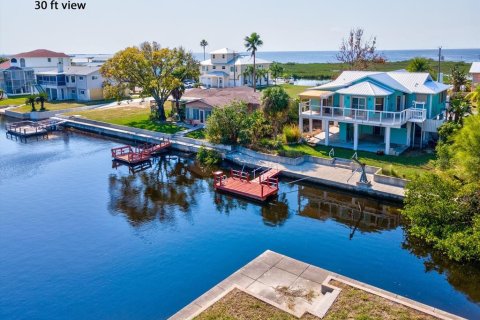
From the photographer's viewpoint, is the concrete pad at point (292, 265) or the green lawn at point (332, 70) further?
the green lawn at point (332, 70)

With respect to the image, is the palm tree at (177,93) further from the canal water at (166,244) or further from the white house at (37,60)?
the white house at (37,60)

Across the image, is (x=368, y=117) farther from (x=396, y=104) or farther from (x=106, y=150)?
(x=106, y=150)

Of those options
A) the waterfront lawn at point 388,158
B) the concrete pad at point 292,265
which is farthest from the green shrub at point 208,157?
the concrete pad at point 292,265

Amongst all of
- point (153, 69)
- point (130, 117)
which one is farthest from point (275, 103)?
point (130, 117)

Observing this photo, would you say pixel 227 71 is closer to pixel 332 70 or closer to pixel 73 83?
pixel 73 83

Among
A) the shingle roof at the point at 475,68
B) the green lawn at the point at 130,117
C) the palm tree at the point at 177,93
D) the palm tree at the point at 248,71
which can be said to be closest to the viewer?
the green lawn at the point at 130,117

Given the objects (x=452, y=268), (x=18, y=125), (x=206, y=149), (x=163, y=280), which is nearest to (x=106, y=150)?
(x=206, y=149)
